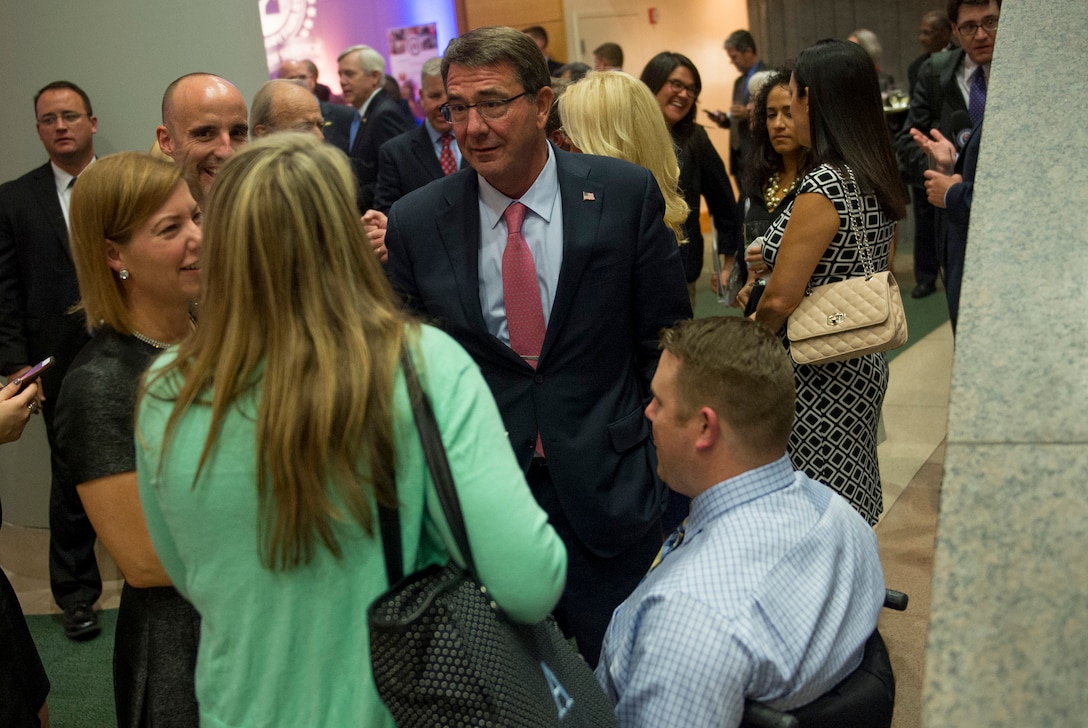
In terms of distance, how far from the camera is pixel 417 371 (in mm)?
1376

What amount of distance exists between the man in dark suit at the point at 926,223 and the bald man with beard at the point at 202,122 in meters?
5.84

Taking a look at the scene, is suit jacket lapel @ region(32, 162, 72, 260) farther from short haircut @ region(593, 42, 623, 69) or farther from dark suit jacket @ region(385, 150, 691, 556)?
short haircut @ region(593, 42, 623, 69)

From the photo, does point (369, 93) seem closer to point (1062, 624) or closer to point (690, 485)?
point (690, 485)

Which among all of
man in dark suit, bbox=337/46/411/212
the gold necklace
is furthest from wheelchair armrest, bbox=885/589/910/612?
man in dark suit, bbox=337/46/411/212

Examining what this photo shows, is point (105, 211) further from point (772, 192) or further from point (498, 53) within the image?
point (772, 192)

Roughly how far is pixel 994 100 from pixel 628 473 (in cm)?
115

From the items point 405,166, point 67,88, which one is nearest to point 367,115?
point 405,166

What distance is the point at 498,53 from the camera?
246 centimetres

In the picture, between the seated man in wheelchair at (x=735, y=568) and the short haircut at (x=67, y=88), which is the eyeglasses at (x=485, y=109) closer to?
the seated man in wheelchair at (x=735, y=568)

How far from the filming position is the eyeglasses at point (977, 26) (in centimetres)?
448

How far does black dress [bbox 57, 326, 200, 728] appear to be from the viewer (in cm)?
187

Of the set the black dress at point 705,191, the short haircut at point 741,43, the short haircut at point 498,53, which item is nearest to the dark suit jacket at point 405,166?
the black dress at point 705,191

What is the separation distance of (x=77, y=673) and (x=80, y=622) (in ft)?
1.11

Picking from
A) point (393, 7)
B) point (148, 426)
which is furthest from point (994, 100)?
point (393, 7)
